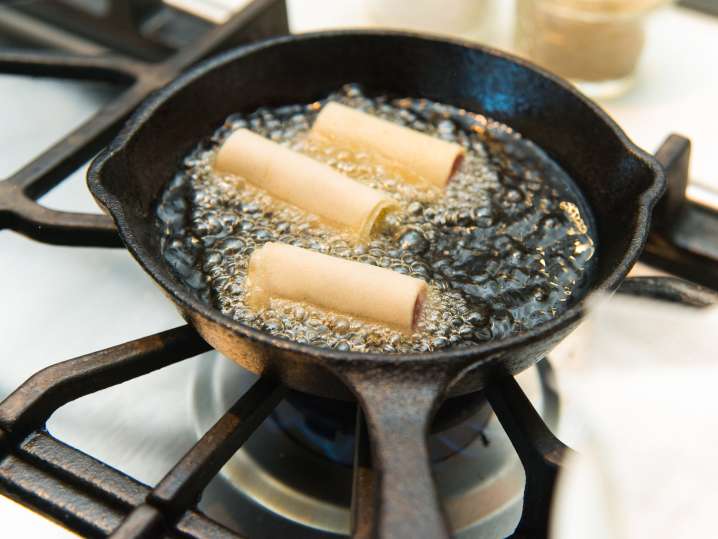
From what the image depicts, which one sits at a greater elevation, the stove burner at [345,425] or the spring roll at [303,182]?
the spring roll at [303,182]

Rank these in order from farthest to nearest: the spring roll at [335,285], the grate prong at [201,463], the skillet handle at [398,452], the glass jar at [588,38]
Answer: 1. the glass jar at [588,38]
2. the spring roll at [335,285]
3. the grate prong at [201,463]
4. the skillet handle at [398,452]

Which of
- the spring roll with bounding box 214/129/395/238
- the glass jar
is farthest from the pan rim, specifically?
the glass jar

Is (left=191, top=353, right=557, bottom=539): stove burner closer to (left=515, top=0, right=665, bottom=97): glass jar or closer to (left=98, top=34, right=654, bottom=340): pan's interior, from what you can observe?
(left=98, top=34, right=654, bottom=340): pan's interior

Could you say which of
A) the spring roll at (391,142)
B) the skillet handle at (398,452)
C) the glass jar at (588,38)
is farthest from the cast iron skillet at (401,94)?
the glass jar at (588,38)

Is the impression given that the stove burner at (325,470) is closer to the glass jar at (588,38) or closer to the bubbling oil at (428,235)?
the bubbling oil at (428,235)

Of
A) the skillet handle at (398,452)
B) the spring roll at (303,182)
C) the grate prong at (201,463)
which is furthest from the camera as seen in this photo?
the spring roll at (303,182)

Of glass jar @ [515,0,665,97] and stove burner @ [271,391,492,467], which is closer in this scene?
stove burner @ [271,391,492,467]

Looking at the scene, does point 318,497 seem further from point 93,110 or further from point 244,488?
point 93,110
